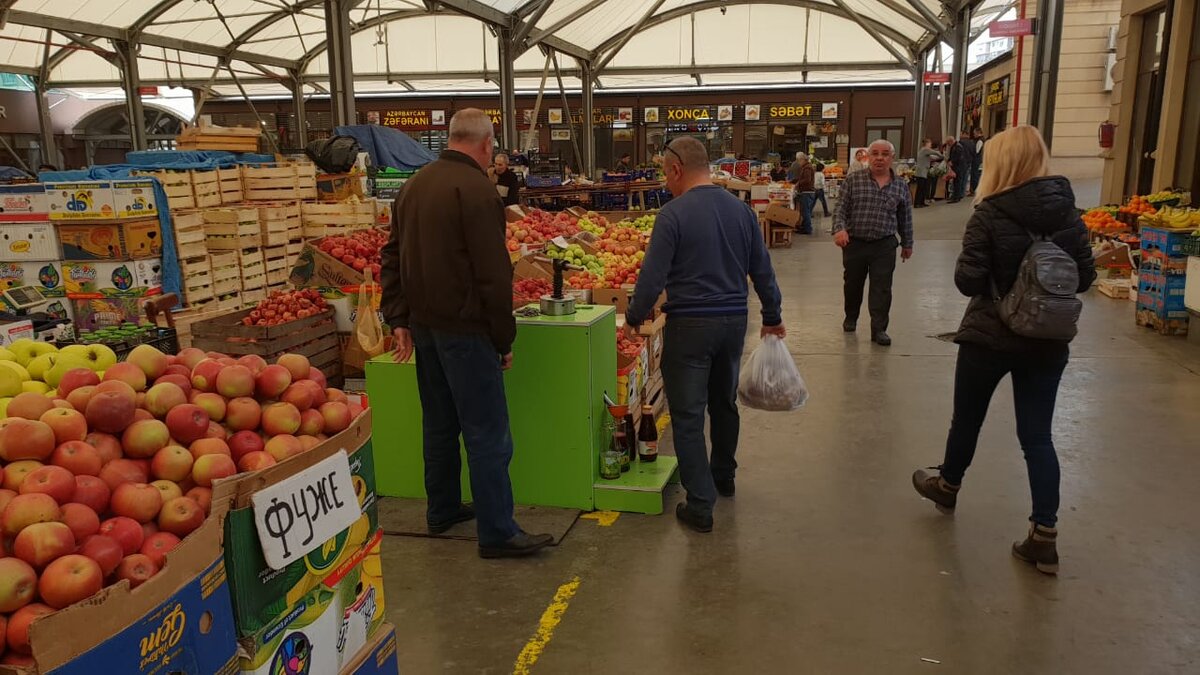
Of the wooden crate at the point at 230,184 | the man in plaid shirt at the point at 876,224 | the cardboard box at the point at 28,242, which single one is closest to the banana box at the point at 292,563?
the man in plaid shirt at the point at 876,224

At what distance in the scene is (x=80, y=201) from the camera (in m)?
7.88

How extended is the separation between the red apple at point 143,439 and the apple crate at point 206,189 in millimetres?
8171

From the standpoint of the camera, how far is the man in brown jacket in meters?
3.34

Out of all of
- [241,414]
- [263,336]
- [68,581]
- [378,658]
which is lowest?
[378,658]

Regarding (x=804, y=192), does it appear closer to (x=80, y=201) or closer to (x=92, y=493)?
(x=80, y=201)

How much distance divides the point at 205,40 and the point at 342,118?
1069 centimetres

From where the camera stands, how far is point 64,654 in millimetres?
1485

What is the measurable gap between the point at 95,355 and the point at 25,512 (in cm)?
87

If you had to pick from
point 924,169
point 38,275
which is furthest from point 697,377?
point 924,169

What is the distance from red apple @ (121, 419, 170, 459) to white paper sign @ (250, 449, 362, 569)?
29 centimetres

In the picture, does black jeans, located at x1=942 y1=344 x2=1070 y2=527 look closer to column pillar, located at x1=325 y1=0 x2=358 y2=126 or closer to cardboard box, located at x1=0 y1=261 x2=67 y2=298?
cardboard box, located at x1=0 y1=261 x2=67 y2=298

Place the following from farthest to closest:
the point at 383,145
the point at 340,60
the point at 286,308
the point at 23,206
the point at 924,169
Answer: the point at 924,169, the point at 340,60, the point at 383,145, the point at 23,206, the point at 286,308

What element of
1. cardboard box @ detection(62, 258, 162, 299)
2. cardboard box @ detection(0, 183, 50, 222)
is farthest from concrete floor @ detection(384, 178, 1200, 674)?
cardboard box @ detection(0, 183, 50, 222)

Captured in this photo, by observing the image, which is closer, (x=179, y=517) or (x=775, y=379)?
(x=179, y=517)
